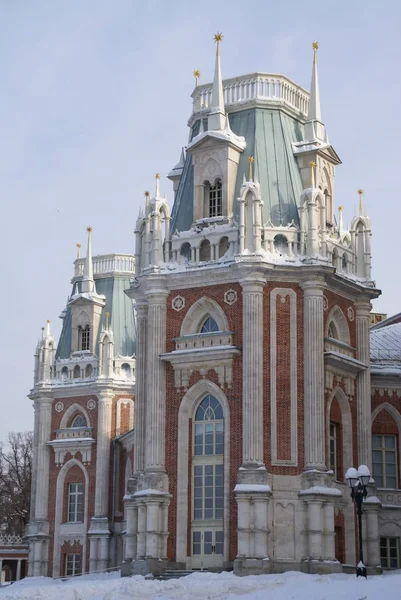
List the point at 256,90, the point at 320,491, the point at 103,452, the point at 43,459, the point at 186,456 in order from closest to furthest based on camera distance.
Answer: the point at 320,491 < the point at 186,456 < the point at 256,90 < the point at 103,452 < the point at 43,459

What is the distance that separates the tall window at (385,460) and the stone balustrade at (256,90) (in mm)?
13376

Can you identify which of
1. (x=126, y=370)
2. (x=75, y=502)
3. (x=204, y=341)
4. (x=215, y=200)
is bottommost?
(x=75, y=502)

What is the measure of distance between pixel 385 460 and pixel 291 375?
24.5ft

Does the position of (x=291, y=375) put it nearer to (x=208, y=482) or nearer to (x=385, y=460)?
(x=208, y=482)

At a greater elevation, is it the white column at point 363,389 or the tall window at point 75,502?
the white column at point 363,389

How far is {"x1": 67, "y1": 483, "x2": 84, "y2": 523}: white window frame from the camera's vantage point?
6140 cm

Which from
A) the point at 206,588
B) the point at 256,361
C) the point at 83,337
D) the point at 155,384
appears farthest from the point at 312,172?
the point at 83,337

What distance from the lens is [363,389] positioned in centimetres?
4609

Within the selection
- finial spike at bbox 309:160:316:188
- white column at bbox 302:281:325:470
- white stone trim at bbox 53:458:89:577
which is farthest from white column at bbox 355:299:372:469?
white stone trim at bbox 53:458:89:577

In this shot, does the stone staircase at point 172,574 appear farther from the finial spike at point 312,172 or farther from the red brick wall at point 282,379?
the finial spike at point 312,172

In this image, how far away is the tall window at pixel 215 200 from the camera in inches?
1794

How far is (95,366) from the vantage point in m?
62.8

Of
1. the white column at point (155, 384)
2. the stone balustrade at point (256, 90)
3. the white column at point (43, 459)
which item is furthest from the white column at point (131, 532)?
the white column at point (43, 459)

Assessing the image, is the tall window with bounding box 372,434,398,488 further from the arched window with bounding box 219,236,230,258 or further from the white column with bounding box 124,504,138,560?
the arched window with bounding box 219,236,230,258
